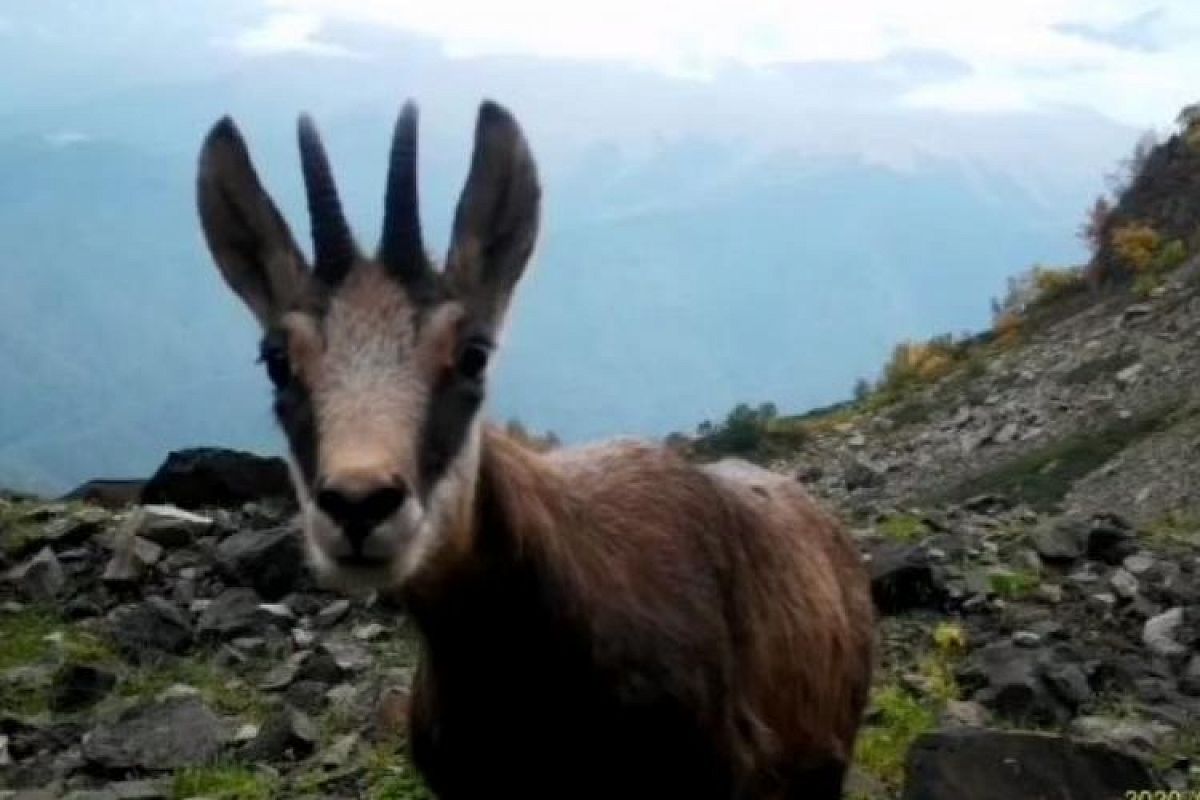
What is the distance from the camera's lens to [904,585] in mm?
15820

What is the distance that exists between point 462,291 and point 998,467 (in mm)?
39685

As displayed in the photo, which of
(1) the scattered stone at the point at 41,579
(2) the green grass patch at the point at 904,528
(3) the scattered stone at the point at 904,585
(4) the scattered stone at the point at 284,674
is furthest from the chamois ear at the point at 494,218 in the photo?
(2) the green grass patch at the point at 904,528

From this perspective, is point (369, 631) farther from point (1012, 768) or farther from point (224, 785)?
point (1012, 768)

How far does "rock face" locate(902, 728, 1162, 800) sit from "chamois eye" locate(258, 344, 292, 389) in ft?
15.7

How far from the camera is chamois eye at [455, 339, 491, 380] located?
7.06 m

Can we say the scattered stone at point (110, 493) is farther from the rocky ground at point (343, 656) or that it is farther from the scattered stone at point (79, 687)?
the scattered stone at point (79, 687)

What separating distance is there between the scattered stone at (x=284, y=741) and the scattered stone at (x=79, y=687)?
80.9 inches

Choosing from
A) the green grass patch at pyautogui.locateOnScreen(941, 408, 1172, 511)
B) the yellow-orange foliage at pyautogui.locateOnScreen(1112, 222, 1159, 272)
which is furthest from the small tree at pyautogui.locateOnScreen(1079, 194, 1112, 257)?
the green grass patch at pyautogui.locateOnScreen(941, 408, 1172, 511)

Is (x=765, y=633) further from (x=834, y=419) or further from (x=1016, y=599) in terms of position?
(x=834, y=419)

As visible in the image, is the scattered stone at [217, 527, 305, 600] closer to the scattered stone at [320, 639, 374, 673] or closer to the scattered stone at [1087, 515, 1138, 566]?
the scattered stone at [320, 639, 374, 673]

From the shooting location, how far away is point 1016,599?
52.7ft

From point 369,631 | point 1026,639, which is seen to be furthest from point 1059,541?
point 369,631

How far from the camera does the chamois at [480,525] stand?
6.65 metres

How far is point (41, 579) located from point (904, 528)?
8414 millimetres
